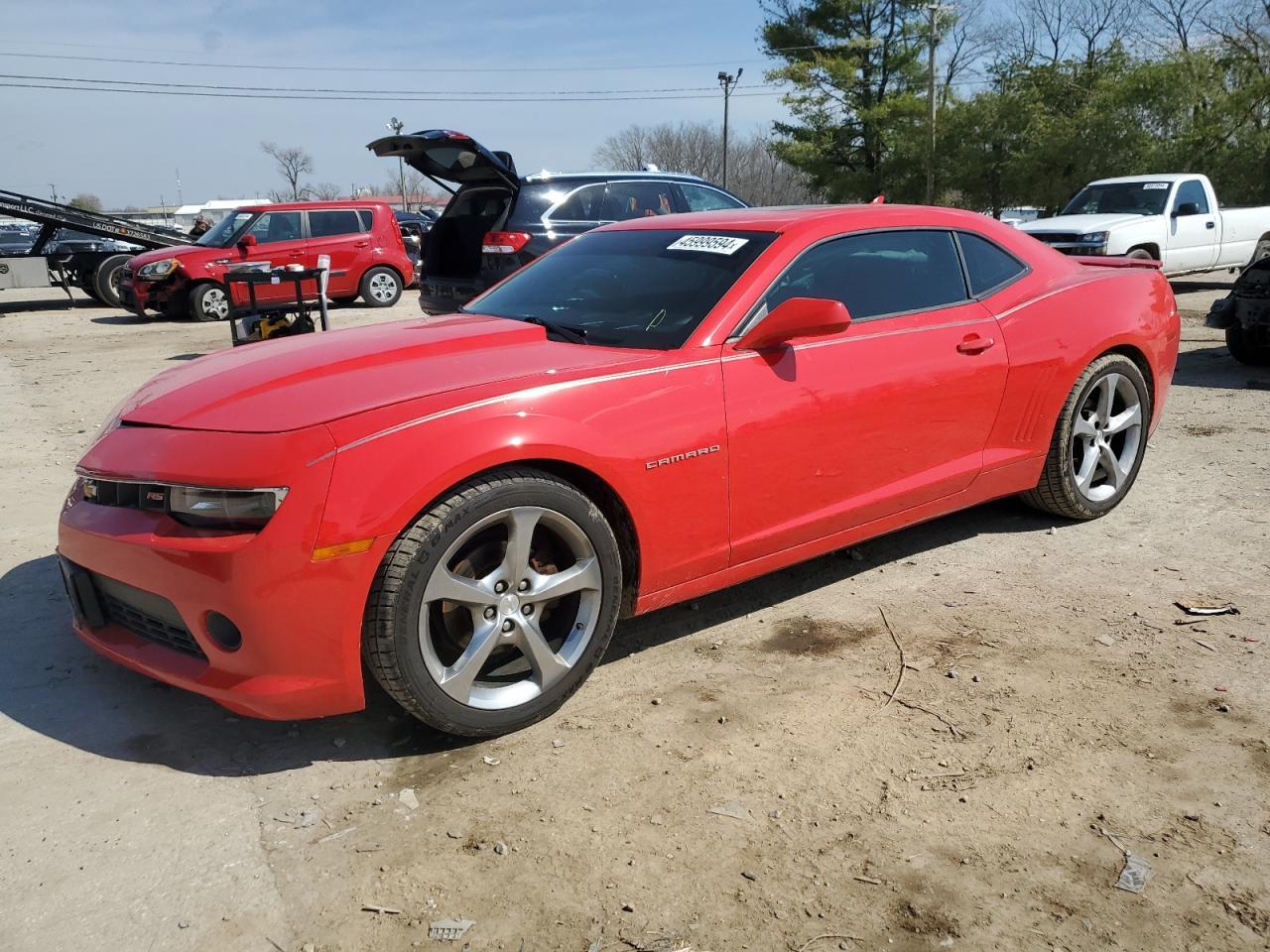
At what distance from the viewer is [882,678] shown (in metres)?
3.30

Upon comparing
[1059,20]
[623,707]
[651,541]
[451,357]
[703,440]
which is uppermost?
[1059,20]

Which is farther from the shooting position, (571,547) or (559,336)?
(559,336)

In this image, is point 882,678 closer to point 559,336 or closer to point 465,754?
point 465,754

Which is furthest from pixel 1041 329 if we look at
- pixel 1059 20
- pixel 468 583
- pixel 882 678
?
pixel 1059 20

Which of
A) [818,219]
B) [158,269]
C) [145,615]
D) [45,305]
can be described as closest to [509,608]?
[145,615]

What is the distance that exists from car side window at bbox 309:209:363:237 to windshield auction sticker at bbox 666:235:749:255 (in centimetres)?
1248

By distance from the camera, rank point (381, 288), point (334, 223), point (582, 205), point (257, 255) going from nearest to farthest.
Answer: point (582, 205) → point (257, 255) → point (334, 223) → point (381, 288)

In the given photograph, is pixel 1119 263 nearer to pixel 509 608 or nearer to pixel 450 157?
pixel 509 608

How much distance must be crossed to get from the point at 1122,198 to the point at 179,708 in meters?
14.1

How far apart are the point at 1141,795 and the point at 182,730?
2722 millimetres

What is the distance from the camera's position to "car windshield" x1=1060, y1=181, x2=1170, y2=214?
13.4m

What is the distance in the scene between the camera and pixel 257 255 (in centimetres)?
1439

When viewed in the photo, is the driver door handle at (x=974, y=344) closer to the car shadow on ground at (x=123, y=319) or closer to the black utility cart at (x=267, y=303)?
the black utility cart at (x=267, y=303)

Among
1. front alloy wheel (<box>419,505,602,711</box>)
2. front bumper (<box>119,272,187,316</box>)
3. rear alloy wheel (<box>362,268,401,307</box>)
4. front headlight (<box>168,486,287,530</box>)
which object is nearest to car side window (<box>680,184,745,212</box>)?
rear alloy wheel (<box>362,268,401,307</box>)
